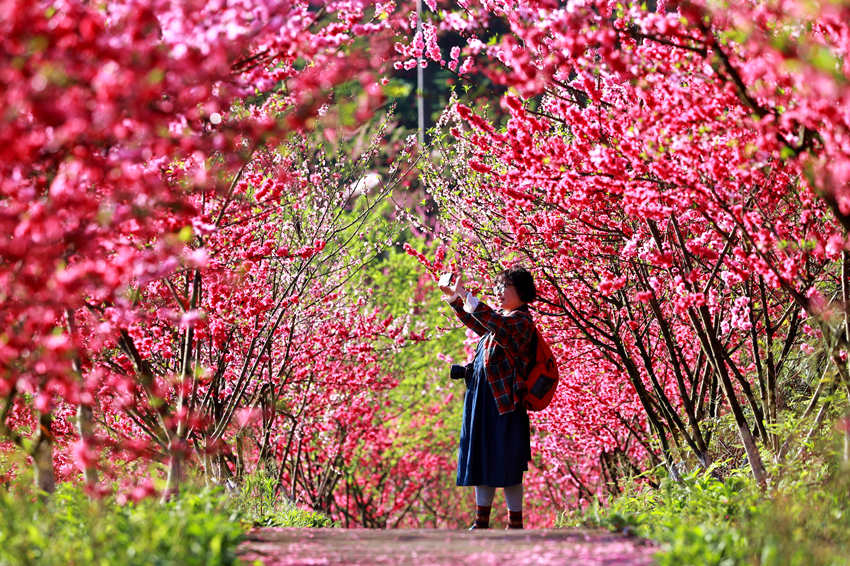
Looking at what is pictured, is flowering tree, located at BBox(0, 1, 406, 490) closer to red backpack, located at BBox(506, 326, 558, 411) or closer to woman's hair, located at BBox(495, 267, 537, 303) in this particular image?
woman's hair, located at BBox(495, 267, 537, 303)

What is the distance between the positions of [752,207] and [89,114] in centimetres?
475

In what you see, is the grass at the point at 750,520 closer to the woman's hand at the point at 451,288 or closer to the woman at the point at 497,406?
the woman at the point at 497,406

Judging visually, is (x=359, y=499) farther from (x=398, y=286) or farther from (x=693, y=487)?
(x=693, y=487)

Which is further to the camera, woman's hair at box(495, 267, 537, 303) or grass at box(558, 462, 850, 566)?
woman's hair at box(495, 267, 537, 303)

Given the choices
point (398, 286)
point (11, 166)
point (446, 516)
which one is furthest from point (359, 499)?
point (11, 166)

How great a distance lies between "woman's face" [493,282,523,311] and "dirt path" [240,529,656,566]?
179 cm

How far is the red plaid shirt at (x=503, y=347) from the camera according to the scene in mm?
6211

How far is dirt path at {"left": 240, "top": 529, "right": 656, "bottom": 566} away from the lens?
4145 millimetres

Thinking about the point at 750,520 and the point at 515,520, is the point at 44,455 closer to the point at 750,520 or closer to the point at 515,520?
Answer: the point at 515,520

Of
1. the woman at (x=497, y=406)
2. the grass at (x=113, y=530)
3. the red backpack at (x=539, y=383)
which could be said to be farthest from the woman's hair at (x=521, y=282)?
the grass at (x=113, y=530)

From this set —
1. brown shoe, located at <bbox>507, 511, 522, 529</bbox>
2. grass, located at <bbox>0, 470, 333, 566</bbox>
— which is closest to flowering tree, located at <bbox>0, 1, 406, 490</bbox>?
grass, located at <bbox>0, 470, 333, 566</bbox>

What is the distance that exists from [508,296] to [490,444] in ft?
3.37

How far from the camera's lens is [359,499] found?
17.5m

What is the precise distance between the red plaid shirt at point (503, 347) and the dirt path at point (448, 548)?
4.08 feet
